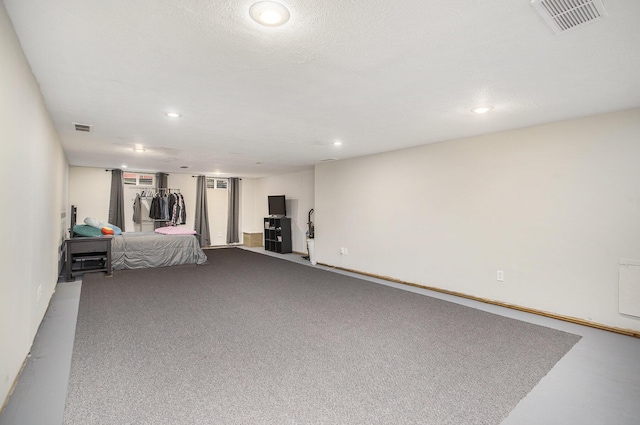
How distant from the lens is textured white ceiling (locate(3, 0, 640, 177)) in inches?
64.8

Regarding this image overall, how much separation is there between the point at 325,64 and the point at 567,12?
1359 mm

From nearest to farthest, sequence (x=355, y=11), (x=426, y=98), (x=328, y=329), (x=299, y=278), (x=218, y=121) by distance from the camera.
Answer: (x=355, y=11) → (x=426, y=98) → (x=328, y=329) → (x=218, y=121) → (x=299, y=278)

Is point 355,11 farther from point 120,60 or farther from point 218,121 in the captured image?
point 218,121

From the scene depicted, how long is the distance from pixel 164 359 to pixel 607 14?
11.9 ft

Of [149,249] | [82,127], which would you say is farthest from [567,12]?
[149,249]

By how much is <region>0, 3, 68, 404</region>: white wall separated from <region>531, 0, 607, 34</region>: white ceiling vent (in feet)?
8.90

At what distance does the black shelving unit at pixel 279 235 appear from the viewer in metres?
8.61

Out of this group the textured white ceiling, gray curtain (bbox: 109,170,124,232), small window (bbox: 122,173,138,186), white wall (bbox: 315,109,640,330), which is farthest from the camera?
small window (bbox: 122,173,138,186)

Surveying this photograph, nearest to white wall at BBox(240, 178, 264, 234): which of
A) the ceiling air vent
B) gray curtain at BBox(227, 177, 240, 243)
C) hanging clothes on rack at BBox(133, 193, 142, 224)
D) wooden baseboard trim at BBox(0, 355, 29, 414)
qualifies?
gray curtain at BBox(227, 177, 240, 243)

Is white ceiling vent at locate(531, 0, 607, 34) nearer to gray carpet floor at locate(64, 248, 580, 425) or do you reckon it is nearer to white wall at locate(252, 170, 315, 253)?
gray carpet floor at locate(64, 248, 580, 425)

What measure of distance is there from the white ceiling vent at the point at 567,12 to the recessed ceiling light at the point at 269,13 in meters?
1.22

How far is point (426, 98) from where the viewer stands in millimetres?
2854

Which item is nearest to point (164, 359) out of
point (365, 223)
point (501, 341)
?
point (501, 341)

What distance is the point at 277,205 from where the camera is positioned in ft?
29.6
